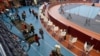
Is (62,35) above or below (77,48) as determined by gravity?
above

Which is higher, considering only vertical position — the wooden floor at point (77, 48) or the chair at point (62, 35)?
the chair at point (62, 35)

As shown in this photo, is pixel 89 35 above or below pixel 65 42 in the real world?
above

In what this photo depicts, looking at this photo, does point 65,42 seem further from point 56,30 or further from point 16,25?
point 16,25

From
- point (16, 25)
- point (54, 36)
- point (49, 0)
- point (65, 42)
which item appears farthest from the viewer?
point (49, 0)

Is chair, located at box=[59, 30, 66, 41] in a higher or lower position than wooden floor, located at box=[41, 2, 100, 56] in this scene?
higher

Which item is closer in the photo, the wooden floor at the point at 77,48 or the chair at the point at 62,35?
the wooden floor at the point at 77,48

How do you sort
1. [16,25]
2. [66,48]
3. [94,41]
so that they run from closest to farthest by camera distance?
1. [94,41]
2. [66,48]
3. [16,25]

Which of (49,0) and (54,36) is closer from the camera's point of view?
(54,36)

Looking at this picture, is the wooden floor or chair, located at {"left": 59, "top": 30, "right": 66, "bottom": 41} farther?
chair, located at {"left": 59, "top": 30, "right": 66, "bottom": 41}

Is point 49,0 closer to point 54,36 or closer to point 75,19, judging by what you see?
point 75,19

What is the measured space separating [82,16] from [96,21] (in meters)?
1.82

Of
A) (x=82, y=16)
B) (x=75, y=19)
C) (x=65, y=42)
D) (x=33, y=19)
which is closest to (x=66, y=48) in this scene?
(x=65, y=42)

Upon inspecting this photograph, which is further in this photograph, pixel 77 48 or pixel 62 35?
pixel 62 35

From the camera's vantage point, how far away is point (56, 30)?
42.9ft
